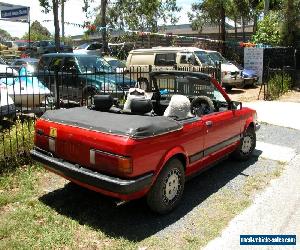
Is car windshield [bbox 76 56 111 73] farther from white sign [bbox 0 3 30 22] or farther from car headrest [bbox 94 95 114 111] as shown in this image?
white sign [bbox 0 3 30 22]

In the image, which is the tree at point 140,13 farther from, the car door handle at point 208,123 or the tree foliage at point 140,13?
the car door handle at point 208,123

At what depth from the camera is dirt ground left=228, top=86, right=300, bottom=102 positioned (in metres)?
15.1

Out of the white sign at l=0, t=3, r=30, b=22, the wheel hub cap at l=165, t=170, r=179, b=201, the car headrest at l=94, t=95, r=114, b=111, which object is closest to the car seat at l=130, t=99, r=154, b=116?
the car headrest at l=94, t=95, r=114, b=111

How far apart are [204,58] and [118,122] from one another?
40.4 ft

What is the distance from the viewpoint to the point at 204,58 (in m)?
16.2

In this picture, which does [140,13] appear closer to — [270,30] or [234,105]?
[270,30]

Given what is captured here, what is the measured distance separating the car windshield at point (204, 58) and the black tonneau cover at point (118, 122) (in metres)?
11.5

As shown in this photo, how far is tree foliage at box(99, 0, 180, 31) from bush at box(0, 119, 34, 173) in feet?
102

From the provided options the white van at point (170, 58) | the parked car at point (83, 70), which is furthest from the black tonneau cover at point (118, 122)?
Answer: the white van at point (170, 58)

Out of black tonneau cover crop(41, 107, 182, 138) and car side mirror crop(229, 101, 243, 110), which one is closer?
black tonneau cover crop(41, 107, 182, 138)

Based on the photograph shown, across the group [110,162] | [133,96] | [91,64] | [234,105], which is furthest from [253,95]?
[110,162]

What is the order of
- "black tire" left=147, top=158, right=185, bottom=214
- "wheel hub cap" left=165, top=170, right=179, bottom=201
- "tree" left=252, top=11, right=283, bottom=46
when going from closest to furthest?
"black tire" left=147, top=158, right=185, bottom=214 < "wheel hub cap" left=165, top=170, right=179, bottom=201 < "tree" left=252, top=11, right=283, bottom=46

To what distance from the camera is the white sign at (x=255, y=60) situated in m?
20.0

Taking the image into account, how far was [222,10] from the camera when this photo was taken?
31062 mm
